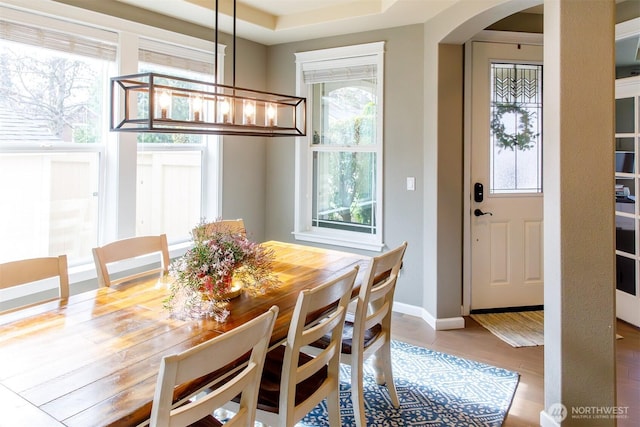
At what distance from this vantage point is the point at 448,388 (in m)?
2.64

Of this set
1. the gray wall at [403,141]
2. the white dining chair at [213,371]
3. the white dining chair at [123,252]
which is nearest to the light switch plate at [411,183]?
the gray wall at [403,141]

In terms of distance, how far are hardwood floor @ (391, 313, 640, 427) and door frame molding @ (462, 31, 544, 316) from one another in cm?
33

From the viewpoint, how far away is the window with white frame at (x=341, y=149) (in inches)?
158

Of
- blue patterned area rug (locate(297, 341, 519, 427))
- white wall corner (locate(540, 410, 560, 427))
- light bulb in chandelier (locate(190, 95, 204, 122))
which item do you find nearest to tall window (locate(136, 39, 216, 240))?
light bulb in chandelier (locate(190, 95, 204, 122))

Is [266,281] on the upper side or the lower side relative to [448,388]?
upper

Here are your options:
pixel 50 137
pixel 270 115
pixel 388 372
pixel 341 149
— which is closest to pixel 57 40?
pixel 50 137

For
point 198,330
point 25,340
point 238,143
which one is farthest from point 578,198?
point 238,143

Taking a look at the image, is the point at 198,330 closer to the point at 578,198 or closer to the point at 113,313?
the point at 113,313

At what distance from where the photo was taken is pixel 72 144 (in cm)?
306

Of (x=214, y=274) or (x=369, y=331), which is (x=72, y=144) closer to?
(x=214, y=274)

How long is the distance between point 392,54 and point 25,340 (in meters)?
3.38

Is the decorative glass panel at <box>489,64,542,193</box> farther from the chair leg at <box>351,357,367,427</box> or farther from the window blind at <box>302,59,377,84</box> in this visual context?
the chair leg at <box>351,357,367,427</box>

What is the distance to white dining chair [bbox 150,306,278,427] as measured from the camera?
40.9 inches

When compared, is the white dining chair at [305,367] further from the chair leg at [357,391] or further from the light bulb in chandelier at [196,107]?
the light bulb in chandelier at [196,107]
